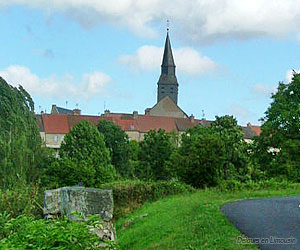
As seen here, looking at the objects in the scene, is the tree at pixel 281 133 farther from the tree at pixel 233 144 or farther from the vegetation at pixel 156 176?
the tree at pixel 233 144

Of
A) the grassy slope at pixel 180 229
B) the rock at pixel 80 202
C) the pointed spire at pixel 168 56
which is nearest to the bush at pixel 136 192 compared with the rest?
the grassy slope at pixel 180 229

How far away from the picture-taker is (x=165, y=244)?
11.7 metres

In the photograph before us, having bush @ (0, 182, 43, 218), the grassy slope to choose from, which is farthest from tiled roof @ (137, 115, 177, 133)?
bush @ (0, 182, 43, 218)

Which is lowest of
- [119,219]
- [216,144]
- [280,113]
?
[119,219]

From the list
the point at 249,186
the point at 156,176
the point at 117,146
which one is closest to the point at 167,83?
the point at 117,146

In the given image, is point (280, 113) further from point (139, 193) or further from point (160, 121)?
point (160, 121)

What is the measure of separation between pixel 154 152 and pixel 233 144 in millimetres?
20454

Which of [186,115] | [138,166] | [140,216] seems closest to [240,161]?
[138,166]

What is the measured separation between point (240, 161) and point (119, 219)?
28121mm

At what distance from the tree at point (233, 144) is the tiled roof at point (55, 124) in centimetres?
6593

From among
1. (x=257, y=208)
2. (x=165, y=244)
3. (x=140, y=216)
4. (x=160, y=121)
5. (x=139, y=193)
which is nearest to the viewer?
(x=165, y=244)

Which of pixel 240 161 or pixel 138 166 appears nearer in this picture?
pixel 240 161

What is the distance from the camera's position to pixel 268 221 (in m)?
12.6

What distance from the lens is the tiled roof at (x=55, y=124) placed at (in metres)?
118
